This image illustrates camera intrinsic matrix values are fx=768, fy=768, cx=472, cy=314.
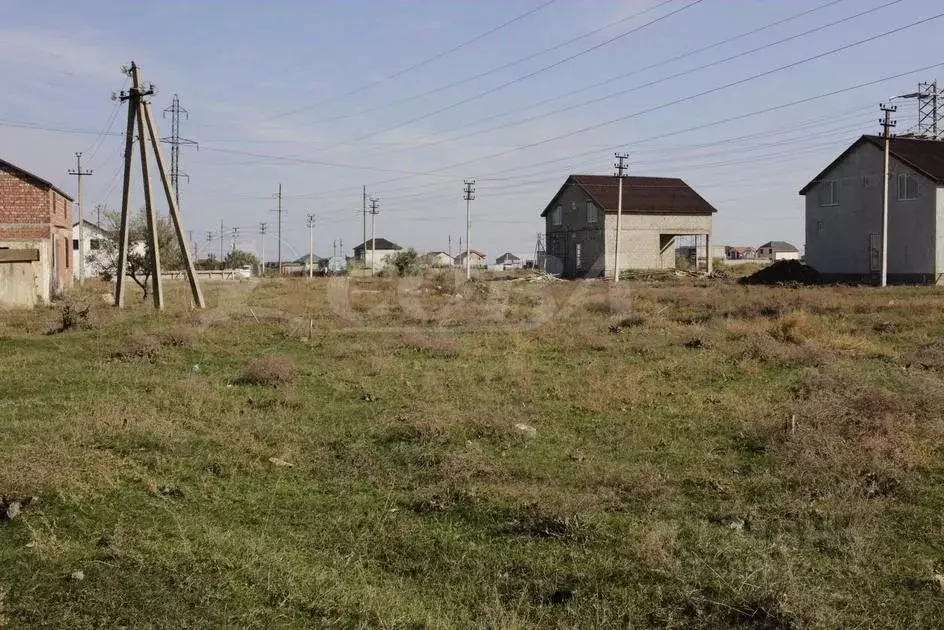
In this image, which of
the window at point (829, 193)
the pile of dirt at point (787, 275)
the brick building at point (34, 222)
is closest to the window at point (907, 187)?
the window at point (829, 193)

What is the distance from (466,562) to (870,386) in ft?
23.3

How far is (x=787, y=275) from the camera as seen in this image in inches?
1657

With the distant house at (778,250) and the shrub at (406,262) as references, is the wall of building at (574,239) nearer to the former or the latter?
the shrub at (406,262)

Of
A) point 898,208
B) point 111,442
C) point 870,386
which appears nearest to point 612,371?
point 870,386

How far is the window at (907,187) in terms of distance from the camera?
125ft

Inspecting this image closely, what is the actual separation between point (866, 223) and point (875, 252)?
67.2 inches

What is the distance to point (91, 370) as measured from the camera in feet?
44.2

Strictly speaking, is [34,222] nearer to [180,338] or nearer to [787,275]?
[180,338]

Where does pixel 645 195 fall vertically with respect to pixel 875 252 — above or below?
above

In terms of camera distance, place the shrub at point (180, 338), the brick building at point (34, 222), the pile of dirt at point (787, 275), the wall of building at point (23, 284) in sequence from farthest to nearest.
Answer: the pile of dirt at point (787, 275) → the brick building at point (34, 222) → the wall of building at point (23, 284) → the shrub at point (180, 338)

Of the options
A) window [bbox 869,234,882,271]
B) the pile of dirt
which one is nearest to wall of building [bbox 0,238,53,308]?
the pile of dirt

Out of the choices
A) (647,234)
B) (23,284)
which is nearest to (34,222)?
(23,284)

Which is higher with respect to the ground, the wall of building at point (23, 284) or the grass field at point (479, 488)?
the wall of building at point (23, 284)

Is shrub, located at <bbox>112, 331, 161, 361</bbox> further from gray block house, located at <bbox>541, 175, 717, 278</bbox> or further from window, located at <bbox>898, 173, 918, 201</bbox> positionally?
gray block house, located at <bbox>541, 175, 717, 278</bbox>
